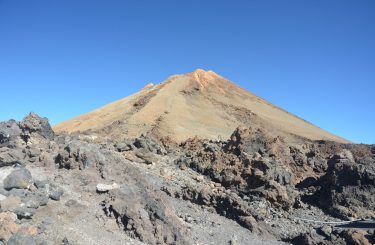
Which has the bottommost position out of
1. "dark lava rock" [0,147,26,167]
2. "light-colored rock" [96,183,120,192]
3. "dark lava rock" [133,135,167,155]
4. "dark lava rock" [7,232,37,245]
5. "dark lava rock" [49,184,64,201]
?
"dark lava rock" [7,232,37,245]

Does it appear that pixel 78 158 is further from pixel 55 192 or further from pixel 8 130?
pixel 8 130

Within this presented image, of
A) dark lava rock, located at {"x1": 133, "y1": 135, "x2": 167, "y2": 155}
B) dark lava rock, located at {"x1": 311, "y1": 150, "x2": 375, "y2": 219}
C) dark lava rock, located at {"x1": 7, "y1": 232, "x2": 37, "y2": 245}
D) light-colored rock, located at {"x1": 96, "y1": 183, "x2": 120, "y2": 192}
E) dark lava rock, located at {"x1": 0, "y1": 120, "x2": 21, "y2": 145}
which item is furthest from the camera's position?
dark lava rock, located at {"x1": 133, "y1": 135, "x2": 167, "y2": 155}

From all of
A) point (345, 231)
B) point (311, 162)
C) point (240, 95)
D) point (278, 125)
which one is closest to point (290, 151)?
point (311, 162)

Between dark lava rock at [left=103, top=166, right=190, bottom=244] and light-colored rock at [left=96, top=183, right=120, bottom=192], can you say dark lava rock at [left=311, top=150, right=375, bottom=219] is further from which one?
light-colored rock at [left=96, top=183, right=120, bottom=192]

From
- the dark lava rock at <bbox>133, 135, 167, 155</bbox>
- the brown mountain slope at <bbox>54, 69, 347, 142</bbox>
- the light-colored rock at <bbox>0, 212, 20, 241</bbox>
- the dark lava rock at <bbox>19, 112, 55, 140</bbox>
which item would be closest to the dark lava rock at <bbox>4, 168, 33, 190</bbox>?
the light-colored rock at <bbox>0, 212, 20, 241</bbox>

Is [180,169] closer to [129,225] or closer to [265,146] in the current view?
[265,146]

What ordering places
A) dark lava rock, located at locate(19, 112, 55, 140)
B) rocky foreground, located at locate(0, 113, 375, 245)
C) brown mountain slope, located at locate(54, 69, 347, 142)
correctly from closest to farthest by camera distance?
rocky foreground, located at locate(0, 113, 375, 245) < dark lava rock, located at locate(19, 112, 55, 140) < brown mountain slope, located at locate(54, 69, 347, 142)

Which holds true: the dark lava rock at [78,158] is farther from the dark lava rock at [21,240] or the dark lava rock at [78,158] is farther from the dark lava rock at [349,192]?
the dark lava rock at [349,192]
